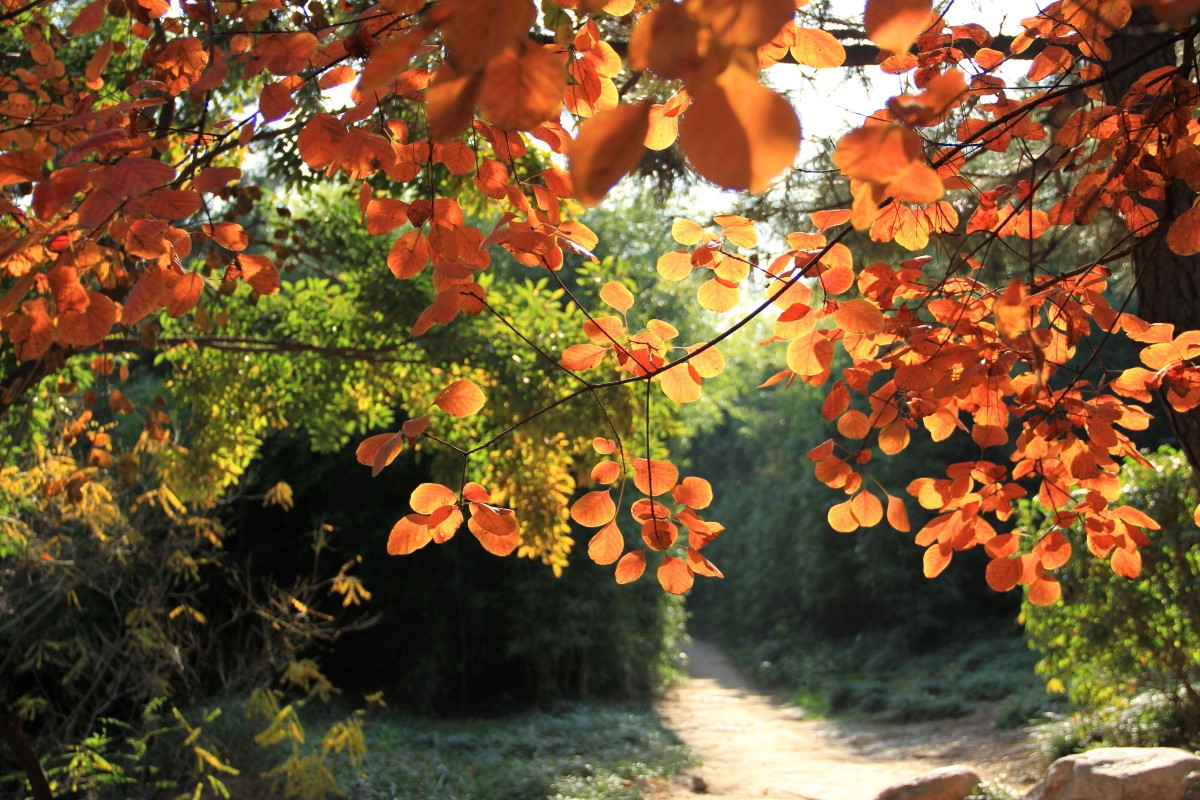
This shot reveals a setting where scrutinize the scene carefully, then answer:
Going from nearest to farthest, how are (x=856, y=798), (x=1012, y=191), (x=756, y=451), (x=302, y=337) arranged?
(x=1012, y=191)
(x=302, y=337)
(x=856, y=798)
(x=756, y=451)

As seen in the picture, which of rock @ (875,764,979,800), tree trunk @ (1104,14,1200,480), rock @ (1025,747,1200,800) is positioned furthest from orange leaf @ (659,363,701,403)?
rock @ (875,764,979,800)

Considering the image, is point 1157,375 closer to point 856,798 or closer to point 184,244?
point 184,244

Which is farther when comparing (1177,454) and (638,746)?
(638,746)

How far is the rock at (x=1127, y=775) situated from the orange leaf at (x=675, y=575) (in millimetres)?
3735

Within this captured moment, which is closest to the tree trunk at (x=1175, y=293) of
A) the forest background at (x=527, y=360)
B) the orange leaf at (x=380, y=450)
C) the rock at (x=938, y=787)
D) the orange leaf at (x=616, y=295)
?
the forest background at (x=527, y=360)

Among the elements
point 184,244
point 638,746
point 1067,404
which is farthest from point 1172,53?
point 638,746

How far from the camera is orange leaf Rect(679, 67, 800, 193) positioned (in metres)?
0.48

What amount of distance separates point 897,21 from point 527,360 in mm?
4204

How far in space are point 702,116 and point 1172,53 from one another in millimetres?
2662

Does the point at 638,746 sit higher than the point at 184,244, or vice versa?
the point at 184,244

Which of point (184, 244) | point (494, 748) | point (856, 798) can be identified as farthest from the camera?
point (494, 748)

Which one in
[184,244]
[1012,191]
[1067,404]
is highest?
[1012,191]

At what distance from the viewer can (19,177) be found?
1062 millimetres

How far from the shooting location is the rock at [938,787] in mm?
5055
